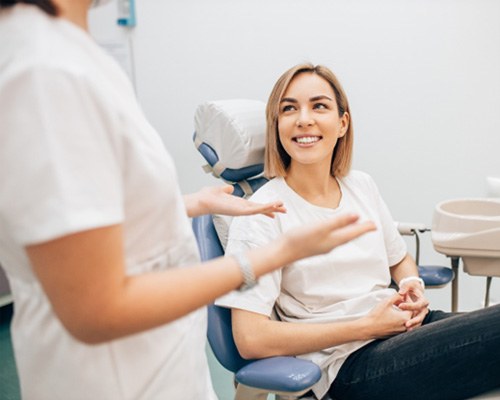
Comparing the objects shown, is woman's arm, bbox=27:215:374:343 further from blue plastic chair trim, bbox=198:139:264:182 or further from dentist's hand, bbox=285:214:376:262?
blue plastic chair trim, bbox=198:139:264:182

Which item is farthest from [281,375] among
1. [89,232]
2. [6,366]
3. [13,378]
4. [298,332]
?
[6,366]

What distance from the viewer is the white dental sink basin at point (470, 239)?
5.21ft

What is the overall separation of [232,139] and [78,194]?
1.10 meters

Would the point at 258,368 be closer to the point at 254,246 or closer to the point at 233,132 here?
the point at 254,246

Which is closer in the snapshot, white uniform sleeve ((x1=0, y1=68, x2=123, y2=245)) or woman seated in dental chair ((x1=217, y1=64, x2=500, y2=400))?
white uniform sleeve ((x1=0, y1=68, x2=123, y2=245))

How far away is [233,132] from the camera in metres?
1.59

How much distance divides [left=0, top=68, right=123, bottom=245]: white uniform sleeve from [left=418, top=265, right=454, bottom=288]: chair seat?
1345 millimetres

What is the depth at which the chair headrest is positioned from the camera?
1.60 metres

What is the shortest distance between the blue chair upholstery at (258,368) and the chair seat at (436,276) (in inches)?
26.4

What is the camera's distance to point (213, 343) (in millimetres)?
1343

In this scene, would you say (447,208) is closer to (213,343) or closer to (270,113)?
(270,113)

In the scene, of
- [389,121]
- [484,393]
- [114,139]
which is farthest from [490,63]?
[114,139]

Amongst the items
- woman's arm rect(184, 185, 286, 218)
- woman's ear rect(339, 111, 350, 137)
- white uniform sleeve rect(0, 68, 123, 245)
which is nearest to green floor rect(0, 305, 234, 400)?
woman's ear rect(339, 111, 350, 137)

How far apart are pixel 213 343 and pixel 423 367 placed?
51 cm
